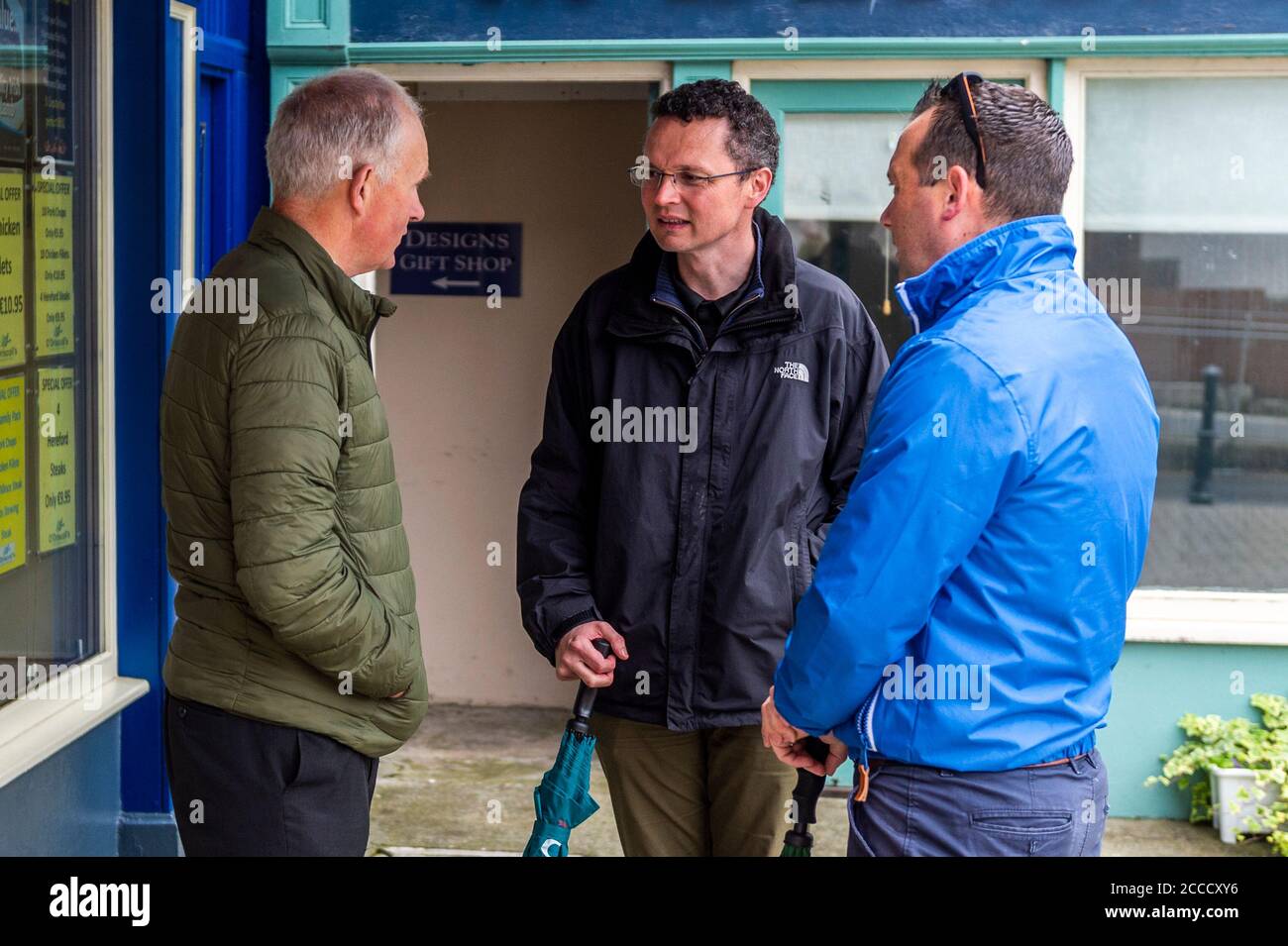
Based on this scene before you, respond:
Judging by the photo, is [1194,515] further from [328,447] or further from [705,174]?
[328,447]

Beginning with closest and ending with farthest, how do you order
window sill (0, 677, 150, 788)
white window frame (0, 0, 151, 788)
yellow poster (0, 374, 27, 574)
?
window sill (0, 677, 150, 788), yellow poster (0, 374, 27, 574), white window frame (0, 0, 151, 788)

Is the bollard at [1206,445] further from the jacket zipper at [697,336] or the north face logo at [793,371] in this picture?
the jacket zipper at [697,336]

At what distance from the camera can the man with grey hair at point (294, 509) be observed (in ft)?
7.89

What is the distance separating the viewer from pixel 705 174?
3.00 meters

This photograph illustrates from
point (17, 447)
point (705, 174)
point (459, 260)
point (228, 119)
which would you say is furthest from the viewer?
point (459, 260)

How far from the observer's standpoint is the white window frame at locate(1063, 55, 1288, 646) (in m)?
5.23

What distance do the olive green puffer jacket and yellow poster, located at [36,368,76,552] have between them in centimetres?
169

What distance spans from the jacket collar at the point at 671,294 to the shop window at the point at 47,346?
1.73 meters

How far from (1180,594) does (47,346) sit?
12.9ft

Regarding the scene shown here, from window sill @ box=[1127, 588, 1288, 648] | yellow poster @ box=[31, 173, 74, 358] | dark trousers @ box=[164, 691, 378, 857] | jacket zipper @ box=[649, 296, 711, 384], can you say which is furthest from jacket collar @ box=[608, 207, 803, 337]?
window sill @ box=[1127, 588, 1288, 648]
